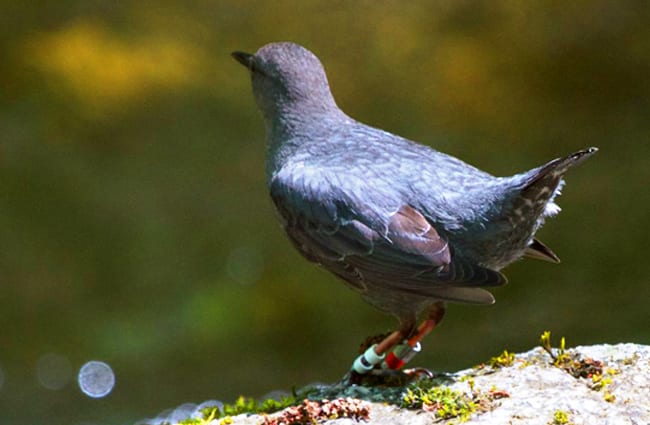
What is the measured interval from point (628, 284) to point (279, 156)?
148 inches

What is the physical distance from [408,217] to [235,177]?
4.07m

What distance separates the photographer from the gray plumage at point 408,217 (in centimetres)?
424

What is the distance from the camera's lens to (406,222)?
4.34 metres

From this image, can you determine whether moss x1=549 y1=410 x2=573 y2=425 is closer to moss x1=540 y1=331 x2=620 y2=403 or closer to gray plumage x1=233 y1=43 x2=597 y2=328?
moss x1=540 y1=331 x2=620 y2=403

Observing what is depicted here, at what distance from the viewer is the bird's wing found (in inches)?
166

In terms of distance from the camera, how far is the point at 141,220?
8266 millimetres

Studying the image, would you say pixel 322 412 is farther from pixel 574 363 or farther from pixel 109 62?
pixel 109 62

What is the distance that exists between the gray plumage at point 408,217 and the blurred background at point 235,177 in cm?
307

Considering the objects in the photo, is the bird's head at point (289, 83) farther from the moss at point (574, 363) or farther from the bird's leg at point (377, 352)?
the moss at point (574, 363)

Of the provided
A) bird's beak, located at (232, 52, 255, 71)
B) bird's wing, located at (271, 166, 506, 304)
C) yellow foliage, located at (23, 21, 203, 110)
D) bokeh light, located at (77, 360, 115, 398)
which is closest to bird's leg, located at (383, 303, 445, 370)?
bird's wing, located at (271, 166, 506, 304)

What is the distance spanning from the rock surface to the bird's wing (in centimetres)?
38

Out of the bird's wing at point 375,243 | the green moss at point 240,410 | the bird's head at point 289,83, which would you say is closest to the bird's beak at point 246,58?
the bird's head at point 289,83

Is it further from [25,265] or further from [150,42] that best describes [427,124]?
[25,265]

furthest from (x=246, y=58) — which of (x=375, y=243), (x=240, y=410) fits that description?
(x=240, y=410)
